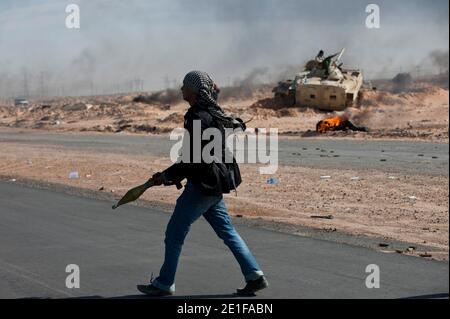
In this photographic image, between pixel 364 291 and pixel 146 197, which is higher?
pixel 364 291

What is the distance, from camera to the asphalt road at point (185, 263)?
739 cm

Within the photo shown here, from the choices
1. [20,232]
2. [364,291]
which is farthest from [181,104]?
[364,291]

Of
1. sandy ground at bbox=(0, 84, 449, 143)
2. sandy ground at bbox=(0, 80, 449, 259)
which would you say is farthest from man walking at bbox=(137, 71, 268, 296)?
sandy ground at bbox=(0, 84, 449, 143)

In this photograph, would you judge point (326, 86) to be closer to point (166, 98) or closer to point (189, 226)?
point (166, 98)

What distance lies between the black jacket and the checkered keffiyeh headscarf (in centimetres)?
6

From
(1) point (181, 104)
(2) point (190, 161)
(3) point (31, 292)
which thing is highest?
(2) point (190, 161)

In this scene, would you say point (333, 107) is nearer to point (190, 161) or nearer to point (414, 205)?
point (414, 205)

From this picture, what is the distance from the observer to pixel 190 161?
22.6 feet

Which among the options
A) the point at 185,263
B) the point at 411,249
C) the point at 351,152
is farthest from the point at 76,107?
the point at 185,263

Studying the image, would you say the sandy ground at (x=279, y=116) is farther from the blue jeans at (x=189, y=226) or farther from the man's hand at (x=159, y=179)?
the man's hand at (x=159, y=179)

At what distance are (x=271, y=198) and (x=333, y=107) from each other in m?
31.9

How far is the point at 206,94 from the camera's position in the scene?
701 centimetres
